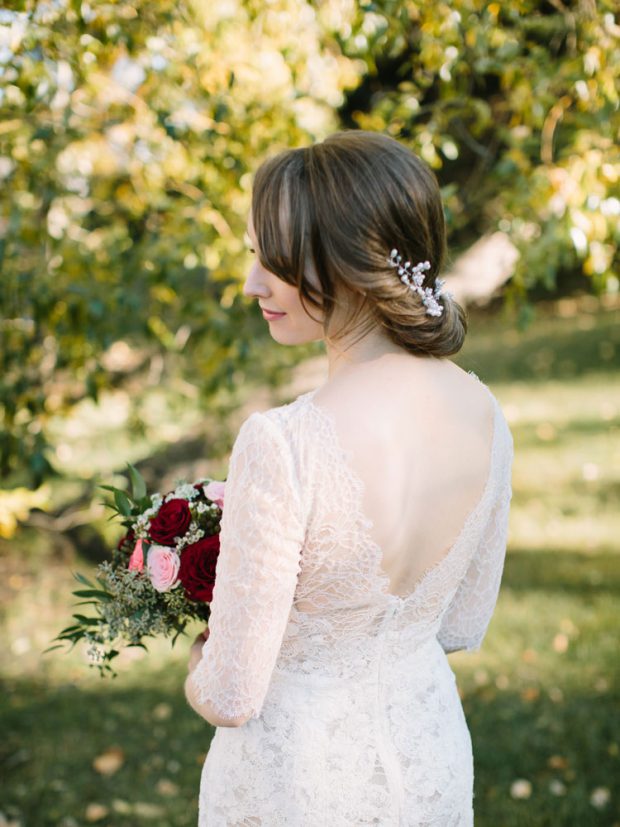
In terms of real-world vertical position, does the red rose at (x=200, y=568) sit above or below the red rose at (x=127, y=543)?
above

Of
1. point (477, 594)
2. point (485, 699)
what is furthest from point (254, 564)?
point (485, 699)

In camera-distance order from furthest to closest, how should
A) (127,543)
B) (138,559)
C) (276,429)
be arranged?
(127,543), (138,559), (276,429)

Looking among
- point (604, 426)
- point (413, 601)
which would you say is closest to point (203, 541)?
point (413, 601)

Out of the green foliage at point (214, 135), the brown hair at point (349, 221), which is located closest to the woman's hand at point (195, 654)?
the brown hair at point (349, 221)

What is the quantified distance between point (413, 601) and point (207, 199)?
8.18 feet

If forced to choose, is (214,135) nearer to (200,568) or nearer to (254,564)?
(200,568)

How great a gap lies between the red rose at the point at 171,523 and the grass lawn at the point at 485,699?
2.25 metres

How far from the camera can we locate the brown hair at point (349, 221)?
1506 millimetres

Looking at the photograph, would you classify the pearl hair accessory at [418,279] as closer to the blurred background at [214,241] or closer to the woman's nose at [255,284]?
the woman's nose at [255,284]

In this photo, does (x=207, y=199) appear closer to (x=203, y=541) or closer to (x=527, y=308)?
(x=527, y=308)

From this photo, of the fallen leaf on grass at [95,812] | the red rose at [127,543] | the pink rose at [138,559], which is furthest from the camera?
the fallen leaf on grass at [95,812]

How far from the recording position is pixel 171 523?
6.13ft

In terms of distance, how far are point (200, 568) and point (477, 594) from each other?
0.67 metres

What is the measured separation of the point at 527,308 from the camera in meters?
3.39
